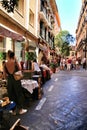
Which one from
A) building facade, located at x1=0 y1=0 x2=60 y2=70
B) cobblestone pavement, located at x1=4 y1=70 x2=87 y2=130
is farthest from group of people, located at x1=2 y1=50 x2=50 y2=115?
building facade, located at x1=0 y1=0 x2=60 y2=70

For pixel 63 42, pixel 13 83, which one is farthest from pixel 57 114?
pixel 63 42

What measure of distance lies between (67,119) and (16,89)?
1759 mm

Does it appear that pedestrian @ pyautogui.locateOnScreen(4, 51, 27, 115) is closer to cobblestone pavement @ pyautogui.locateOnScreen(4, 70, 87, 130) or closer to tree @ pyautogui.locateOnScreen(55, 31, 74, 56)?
cobblestone pavement @ pyautogui.locateOnScreen(4, 70, 87, 130)

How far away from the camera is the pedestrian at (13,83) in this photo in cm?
837

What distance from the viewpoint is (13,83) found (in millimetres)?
8445

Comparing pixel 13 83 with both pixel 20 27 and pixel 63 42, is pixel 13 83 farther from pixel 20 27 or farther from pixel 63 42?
pixel 63 42

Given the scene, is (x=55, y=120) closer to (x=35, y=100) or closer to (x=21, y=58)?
(x=35, y=100)

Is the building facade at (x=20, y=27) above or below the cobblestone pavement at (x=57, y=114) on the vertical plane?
above

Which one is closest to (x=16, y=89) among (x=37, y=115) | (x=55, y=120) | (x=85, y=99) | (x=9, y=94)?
(x=9, y=94)

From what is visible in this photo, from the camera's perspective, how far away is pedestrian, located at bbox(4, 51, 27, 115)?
8.37 meters

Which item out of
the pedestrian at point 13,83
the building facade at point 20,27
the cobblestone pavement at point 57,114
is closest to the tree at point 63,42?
the building facade at point 20,27

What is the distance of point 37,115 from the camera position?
8.02 meters

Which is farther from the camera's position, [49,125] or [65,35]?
[65,35]

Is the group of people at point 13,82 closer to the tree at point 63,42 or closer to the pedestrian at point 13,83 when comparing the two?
the pedestrian at point 13,83
